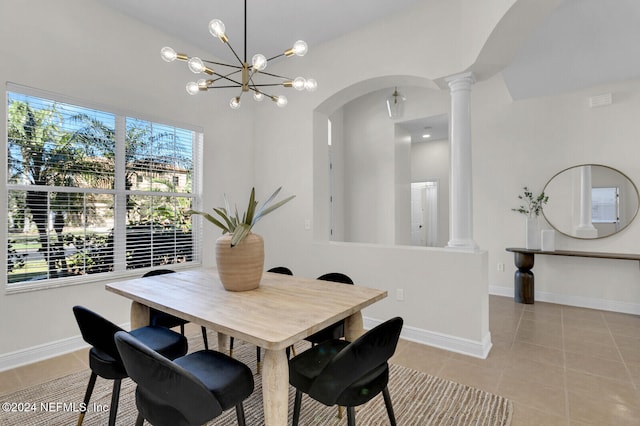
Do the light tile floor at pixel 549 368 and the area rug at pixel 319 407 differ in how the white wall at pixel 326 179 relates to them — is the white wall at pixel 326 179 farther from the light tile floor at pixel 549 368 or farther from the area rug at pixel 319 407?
the area rug at pixel 319 407

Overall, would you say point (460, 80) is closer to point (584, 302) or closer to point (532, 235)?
point (532, 235)

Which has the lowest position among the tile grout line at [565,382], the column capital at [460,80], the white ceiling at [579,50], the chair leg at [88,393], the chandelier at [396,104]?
the tile grout line at [565,382]

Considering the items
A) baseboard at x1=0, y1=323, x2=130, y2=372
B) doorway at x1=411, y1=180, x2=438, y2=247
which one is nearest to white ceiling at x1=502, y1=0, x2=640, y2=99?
doorway at x1=411, y1=180, x2=438, y2=247

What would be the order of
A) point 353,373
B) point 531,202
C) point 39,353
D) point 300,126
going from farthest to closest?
point 531,202
point 300,126
point 39,353
point 353,373

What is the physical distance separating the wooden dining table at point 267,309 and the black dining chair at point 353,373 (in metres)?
0.15

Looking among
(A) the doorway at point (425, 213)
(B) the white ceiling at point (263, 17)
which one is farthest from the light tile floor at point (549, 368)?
(A) the doorway at point (425, 213)

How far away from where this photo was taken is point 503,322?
139 inches

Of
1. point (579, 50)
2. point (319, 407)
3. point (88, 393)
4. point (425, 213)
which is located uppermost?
point (579, 50)

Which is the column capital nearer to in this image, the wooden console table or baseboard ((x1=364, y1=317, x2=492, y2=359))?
baseboard ((x1=364, y1=317, x2=492, y2=359))

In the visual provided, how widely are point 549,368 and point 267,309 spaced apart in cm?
242

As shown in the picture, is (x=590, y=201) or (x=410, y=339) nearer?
(x=410, y=339)

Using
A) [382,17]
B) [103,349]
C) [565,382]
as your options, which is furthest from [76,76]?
[565,382]

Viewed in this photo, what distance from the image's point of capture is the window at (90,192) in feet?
8.51

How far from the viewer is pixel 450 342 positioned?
9.41ft
